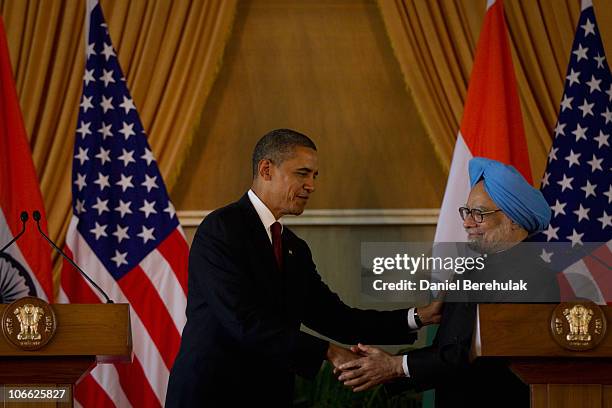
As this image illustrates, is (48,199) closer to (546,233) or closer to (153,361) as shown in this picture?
(153,361)

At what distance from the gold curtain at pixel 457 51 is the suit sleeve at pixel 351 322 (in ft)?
4.56

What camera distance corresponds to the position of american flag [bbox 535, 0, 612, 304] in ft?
16.0

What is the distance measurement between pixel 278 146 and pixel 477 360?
119cm

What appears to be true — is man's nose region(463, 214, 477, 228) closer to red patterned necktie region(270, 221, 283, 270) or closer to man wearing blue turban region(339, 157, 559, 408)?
man wearing blue turban region(339, 157, 559, 408)

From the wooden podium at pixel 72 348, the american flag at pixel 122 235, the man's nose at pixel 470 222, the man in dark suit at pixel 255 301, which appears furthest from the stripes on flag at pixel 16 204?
the man's nose at pixel 470 222

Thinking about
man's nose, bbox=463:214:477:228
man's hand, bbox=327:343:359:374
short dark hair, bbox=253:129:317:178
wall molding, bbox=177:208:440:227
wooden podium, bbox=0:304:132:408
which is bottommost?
wooden podium, bbox=0:304:132:408

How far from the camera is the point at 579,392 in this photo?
287cm

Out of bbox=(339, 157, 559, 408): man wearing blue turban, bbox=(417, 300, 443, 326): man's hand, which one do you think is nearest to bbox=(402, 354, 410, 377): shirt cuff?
bbox=(339, 157, 559, 408): man wearing blue turban

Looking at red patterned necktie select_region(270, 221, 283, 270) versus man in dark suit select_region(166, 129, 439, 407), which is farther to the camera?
red patterned necktie select_region(270, 221, 283, 270)

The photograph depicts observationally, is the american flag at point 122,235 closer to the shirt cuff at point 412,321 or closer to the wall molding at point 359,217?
the wall molding at point 359,217

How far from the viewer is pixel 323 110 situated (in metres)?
5.38

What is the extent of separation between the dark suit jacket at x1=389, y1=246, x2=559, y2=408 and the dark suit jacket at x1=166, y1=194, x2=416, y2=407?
41 cm

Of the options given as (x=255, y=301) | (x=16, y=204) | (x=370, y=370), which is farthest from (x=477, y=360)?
(x=16, y=204)

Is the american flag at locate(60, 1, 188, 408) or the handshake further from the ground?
the american flag at locate(60, 1, 188, 408)
